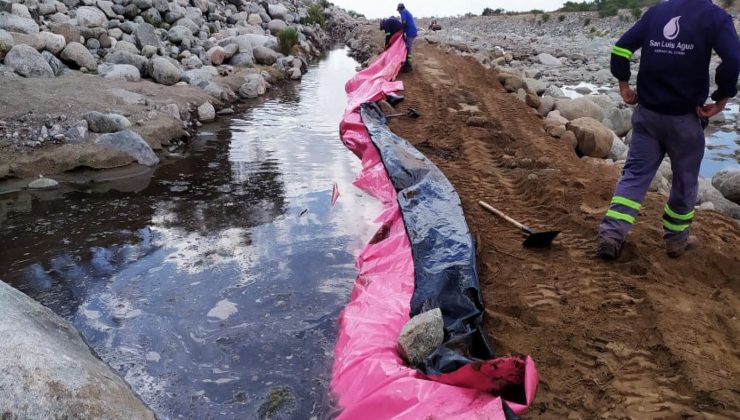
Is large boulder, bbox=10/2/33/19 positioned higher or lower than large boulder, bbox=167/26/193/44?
higher

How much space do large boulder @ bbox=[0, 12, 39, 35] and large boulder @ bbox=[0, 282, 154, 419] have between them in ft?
30.0

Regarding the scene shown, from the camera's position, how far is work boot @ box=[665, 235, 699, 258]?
3.91 meters

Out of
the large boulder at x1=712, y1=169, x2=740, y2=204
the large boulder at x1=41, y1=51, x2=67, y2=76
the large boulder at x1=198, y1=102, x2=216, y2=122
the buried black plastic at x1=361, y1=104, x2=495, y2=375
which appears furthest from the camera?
the large boulder at x1=198, y1=102, x2=216, y2=122

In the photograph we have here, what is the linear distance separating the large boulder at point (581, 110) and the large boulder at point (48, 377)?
8.71 m

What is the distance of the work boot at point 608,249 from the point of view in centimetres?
391

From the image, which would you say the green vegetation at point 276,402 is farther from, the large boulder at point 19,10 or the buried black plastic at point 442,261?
the large boulder at point 19,10

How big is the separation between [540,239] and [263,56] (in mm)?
11698

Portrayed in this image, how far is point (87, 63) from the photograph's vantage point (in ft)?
31.9

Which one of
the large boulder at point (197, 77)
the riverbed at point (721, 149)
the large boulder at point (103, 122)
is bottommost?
the riverbed at point (721, 149)

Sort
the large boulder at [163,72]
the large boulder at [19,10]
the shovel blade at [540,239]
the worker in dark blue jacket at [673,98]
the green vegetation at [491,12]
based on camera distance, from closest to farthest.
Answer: the worker in dark blue jacket at [673,98], the shovel blade at [540,239], the large boulder at [163,72], the large boulder at [19,10], the green vegetation at [491,12]

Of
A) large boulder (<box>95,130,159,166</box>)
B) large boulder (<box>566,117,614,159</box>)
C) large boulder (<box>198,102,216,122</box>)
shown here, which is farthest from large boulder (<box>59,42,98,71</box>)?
large boulder (<box>566,117,614,159</box>)

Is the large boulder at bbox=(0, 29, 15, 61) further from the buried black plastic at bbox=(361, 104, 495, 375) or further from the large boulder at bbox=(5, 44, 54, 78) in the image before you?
the buried black plastic at bbox=(361, 104, 495, 375)

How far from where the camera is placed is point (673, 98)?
3.62m

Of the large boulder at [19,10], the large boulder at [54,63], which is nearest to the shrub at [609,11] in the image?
the large boulder at [19,10]
